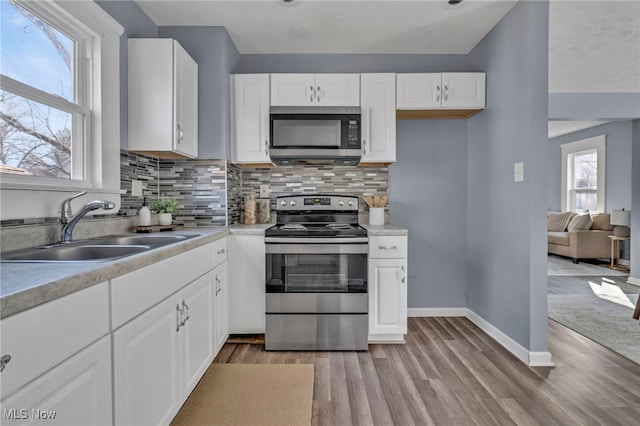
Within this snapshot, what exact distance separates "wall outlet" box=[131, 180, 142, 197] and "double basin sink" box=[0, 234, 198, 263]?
0.50 m

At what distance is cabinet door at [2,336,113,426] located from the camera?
78cm

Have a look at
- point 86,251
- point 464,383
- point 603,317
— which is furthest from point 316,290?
point 603,317

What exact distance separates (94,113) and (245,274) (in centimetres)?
144

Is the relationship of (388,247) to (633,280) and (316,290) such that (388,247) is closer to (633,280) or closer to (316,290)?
(316,290)

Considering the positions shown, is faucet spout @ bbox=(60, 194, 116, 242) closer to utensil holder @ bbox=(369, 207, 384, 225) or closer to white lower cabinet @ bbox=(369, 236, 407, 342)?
white lower cabinet @ bbox=(369, 236, 407, 342)

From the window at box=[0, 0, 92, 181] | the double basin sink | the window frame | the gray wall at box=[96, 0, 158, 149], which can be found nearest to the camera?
the double basin sink

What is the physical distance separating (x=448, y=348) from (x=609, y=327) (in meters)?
1.56

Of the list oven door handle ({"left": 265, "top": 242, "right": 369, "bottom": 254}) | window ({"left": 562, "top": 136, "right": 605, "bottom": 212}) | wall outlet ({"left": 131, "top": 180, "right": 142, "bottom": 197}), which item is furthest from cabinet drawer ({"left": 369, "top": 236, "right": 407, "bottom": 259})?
window ({"left": 562, "top": 136, "right": 605, "bottom": 212})

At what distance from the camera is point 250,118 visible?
291 cm

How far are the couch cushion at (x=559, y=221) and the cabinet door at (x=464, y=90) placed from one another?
5.01 meters

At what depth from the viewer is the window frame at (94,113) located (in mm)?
1562

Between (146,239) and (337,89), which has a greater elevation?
(337,89)

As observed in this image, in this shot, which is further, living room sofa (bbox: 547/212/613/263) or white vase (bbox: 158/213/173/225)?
living room sofa (bbox: 547/212/613/263)

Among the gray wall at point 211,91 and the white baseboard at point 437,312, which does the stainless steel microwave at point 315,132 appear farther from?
the white baseboard at point 437,312
